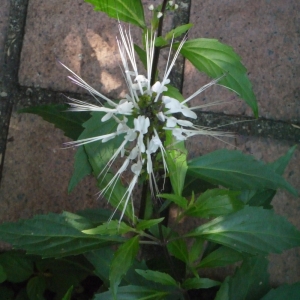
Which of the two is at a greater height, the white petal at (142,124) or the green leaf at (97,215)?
the white petal at (142,124)

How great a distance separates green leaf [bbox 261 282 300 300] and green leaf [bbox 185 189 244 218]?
0.72 feet

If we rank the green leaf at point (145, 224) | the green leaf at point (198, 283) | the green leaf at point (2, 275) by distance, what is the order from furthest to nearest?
the green leaf at point (2, 275)
the green leaf at point (198, 283)
the green leaf at point (145, 224)

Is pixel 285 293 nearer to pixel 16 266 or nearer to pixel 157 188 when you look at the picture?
pixel 157 188

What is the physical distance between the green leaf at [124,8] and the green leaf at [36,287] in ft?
1.80

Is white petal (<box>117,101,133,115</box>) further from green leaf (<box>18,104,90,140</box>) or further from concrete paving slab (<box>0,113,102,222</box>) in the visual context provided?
concrete paving slab (<box>0,113,102,222</box>)

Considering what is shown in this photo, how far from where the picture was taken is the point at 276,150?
1.05m

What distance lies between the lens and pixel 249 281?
0.81 m

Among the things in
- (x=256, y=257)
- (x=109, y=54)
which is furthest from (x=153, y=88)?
(x=109, y=54)

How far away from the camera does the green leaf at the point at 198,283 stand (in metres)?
0.78

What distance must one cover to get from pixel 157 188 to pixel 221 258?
20 cm

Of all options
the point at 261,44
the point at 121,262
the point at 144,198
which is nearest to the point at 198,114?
the point at 261,44

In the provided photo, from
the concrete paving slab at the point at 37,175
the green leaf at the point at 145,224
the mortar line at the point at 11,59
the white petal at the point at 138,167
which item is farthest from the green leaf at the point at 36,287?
the white petal at the point at 138,167

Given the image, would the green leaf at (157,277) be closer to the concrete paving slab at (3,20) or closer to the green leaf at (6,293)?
the green leaf at (6,293)

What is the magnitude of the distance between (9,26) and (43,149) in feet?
0.96
